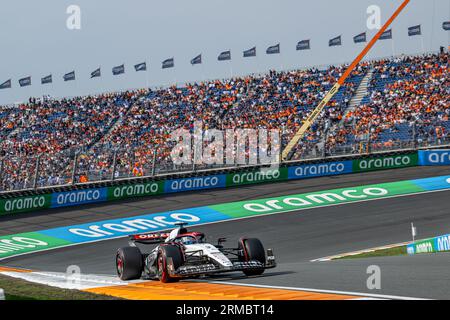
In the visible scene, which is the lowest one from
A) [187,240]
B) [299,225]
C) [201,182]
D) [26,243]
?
[187,240]

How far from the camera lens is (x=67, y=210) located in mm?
29016

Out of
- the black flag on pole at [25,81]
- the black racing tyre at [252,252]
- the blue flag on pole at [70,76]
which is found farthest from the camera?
the blue flag on pole at [70,76]

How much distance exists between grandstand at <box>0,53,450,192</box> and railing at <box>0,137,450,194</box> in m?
0.04

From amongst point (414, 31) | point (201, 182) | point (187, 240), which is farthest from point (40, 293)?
point (414, 31)

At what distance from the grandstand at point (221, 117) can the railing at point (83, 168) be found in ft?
0.13

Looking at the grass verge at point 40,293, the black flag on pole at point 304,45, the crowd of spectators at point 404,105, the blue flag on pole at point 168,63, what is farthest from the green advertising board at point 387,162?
the blue flag on pole at point 168,63

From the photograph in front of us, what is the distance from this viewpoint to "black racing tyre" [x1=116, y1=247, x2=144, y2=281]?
43.4ft

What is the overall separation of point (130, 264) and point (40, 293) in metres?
3.61

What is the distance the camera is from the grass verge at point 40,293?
29.0 ft

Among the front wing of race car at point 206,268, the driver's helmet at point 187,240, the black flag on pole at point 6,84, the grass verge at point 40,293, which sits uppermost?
the black flag on pole at point 6,84

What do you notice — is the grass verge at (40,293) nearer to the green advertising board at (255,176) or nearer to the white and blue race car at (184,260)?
the white and blue race car at (184,260)

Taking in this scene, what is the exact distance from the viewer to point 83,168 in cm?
2862

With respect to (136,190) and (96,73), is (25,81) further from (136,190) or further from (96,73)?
(136,190)
